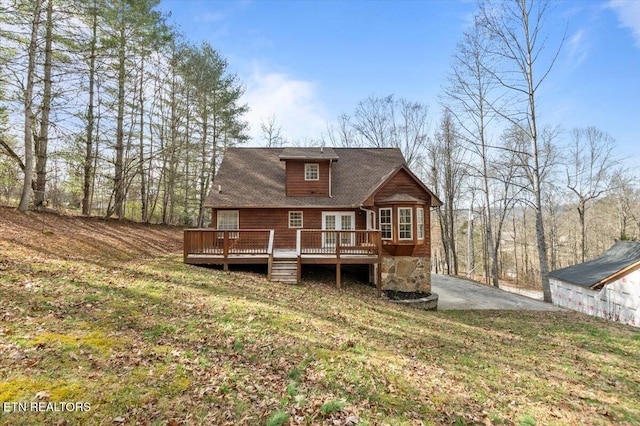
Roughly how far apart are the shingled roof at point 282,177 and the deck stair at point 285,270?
337 cm

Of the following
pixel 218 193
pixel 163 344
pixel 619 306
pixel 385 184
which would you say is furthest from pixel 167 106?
pixel 619 306

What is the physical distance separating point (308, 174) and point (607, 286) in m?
18.3

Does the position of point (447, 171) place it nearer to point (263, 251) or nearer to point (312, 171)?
point (312, 171)

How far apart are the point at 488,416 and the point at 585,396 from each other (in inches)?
92.1

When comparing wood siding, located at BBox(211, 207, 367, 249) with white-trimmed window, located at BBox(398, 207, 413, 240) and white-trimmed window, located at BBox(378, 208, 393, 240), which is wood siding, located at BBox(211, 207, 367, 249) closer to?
white-trimmed window, located at BBox(378, 208, 393, 240)

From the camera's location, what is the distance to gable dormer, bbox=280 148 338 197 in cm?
1499

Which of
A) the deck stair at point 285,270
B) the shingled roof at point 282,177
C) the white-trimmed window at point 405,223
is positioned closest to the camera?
the deck stair at point 285,270

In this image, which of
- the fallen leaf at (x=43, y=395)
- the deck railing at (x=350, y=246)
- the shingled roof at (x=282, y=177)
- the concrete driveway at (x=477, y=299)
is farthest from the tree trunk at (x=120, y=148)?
the concrete driveway at (x=477, y=299)

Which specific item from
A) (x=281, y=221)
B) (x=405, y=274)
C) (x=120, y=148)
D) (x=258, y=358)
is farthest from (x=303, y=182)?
(x=120, y=148)

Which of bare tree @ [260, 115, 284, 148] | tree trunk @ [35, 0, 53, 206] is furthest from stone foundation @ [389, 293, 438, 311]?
bare tree @ [260, 115, 284, 148]

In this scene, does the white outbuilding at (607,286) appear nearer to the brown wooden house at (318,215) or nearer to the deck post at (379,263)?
the brown wooden house at (318,215)

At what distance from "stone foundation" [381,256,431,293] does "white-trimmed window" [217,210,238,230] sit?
Result: 752 centimetres

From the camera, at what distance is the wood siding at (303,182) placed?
1503 centimetres

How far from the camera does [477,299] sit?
13977 mm
